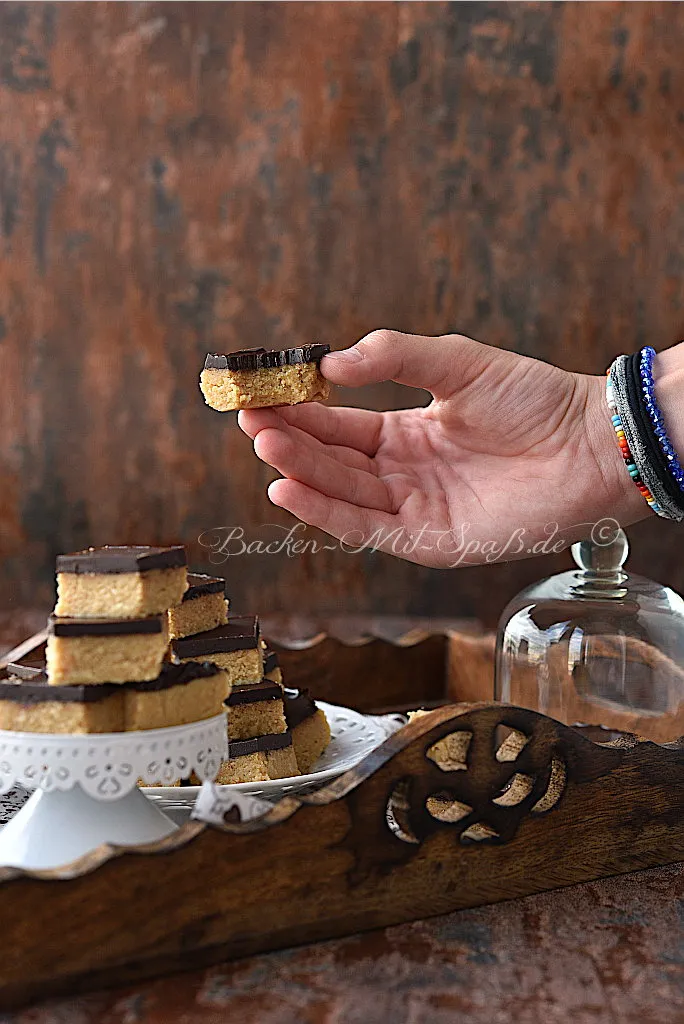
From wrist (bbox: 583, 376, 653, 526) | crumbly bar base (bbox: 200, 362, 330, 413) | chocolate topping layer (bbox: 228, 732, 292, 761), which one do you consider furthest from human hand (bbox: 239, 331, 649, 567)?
chocolate topping layer (bbox: 228, 732, 292, 761)

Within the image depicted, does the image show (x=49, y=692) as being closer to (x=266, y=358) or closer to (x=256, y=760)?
(x=256, y=760)

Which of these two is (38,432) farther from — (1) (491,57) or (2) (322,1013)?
(2) (322,1013)

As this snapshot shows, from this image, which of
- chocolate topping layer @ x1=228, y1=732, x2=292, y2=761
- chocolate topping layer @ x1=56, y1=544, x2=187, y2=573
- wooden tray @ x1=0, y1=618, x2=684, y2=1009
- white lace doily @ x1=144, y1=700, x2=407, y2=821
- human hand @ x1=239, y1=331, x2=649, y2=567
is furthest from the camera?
human hand @ x1=239, y1=331, x2=649, y2=567

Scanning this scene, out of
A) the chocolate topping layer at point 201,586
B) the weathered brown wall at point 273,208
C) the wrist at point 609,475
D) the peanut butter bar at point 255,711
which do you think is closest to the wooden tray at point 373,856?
the peanut butter bar at point 255,711

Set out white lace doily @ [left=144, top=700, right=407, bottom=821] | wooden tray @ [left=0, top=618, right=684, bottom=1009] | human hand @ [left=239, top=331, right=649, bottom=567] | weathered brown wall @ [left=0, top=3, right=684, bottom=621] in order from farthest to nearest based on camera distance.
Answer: weathered brown wall @ [left=0, top=3, right=684, bottom=621] < human hand @ [left=239, top=331, right=649, bottom=567] < white lace doily @ [left=144, top=700, right=407, bottom=821] < wooden tray @ [left=0, top=618, right=684, bottom=1009]

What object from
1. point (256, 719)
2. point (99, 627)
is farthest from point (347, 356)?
point (99, 627)

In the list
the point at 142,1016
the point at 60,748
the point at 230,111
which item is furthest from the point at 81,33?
the point at 142,1016

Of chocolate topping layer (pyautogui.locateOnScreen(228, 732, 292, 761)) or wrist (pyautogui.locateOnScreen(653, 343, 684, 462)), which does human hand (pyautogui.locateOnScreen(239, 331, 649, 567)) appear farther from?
chocolate topping layer (pyautogui.locateOnScreen(228, 732, 292, 761))
